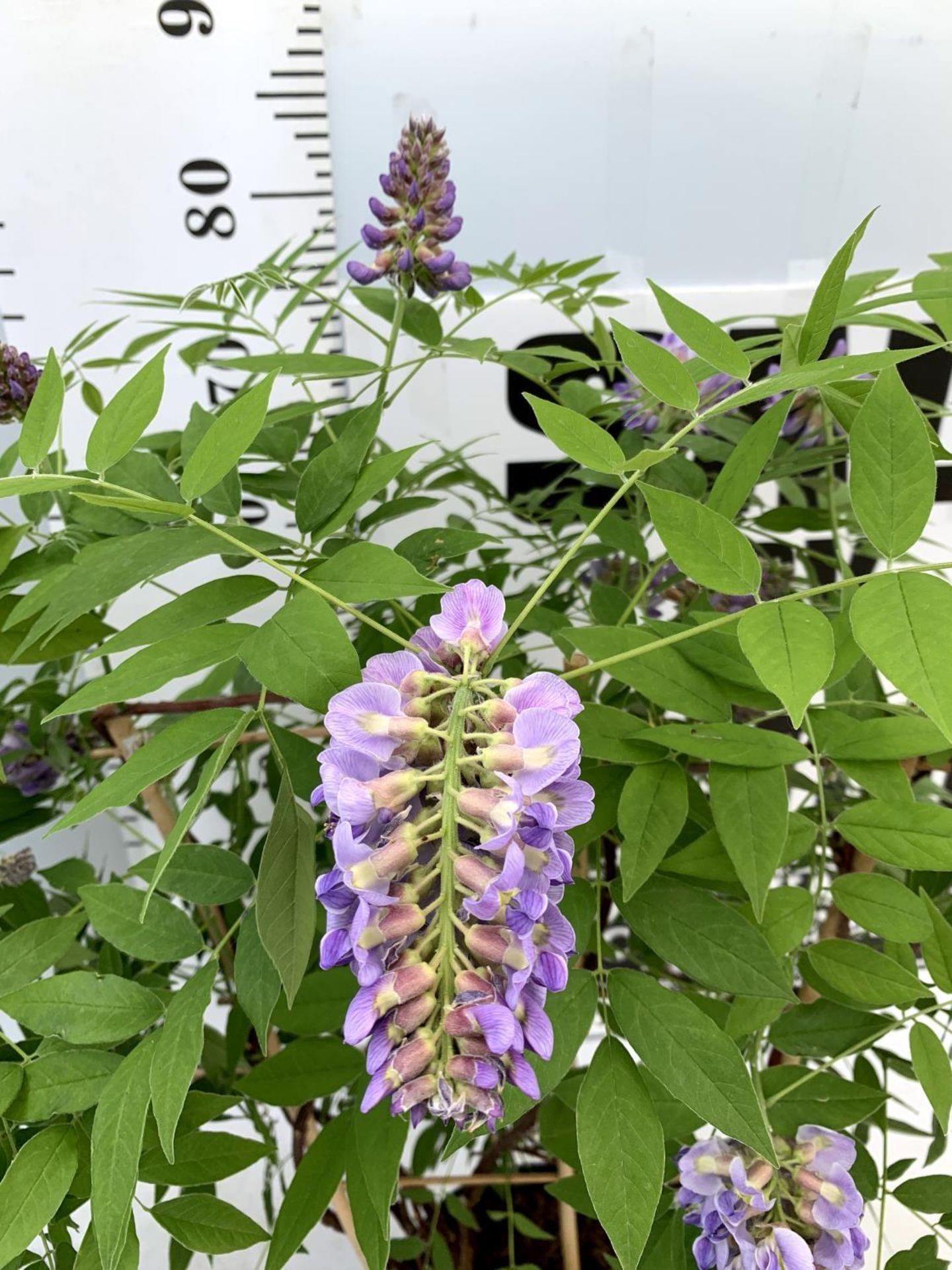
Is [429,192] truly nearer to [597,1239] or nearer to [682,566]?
[682,566]

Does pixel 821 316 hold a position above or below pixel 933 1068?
above

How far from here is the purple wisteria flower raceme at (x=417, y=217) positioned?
568mm

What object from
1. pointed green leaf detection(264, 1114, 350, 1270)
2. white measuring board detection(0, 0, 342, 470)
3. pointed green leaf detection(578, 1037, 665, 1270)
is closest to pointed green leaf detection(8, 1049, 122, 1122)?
pointed green leaf detection(264, 1114, 350, 1270)

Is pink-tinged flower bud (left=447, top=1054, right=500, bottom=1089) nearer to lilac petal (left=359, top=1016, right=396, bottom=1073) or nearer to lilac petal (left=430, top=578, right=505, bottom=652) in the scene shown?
lilac petal (left=359, top=1016, right=396, bottom=1073)

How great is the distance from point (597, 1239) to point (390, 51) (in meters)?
1.16

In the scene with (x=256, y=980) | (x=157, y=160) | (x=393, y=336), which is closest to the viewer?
(x=256, y=980)

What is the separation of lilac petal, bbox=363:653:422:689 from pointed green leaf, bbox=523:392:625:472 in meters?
0.11

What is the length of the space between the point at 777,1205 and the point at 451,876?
0.26 metres

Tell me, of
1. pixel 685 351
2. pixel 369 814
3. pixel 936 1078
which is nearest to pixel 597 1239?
pixel 936 1078

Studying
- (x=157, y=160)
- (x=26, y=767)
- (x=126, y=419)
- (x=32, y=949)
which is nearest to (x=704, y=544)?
(x=126, y=419)

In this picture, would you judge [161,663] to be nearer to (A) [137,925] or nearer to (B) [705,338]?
(A) [137,925]

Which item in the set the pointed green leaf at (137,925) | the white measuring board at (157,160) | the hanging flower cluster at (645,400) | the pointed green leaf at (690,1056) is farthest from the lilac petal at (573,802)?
the white measuring board at (157,160)

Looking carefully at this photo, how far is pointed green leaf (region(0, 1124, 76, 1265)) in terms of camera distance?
1.16ft

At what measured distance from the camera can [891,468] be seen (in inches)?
13.1
